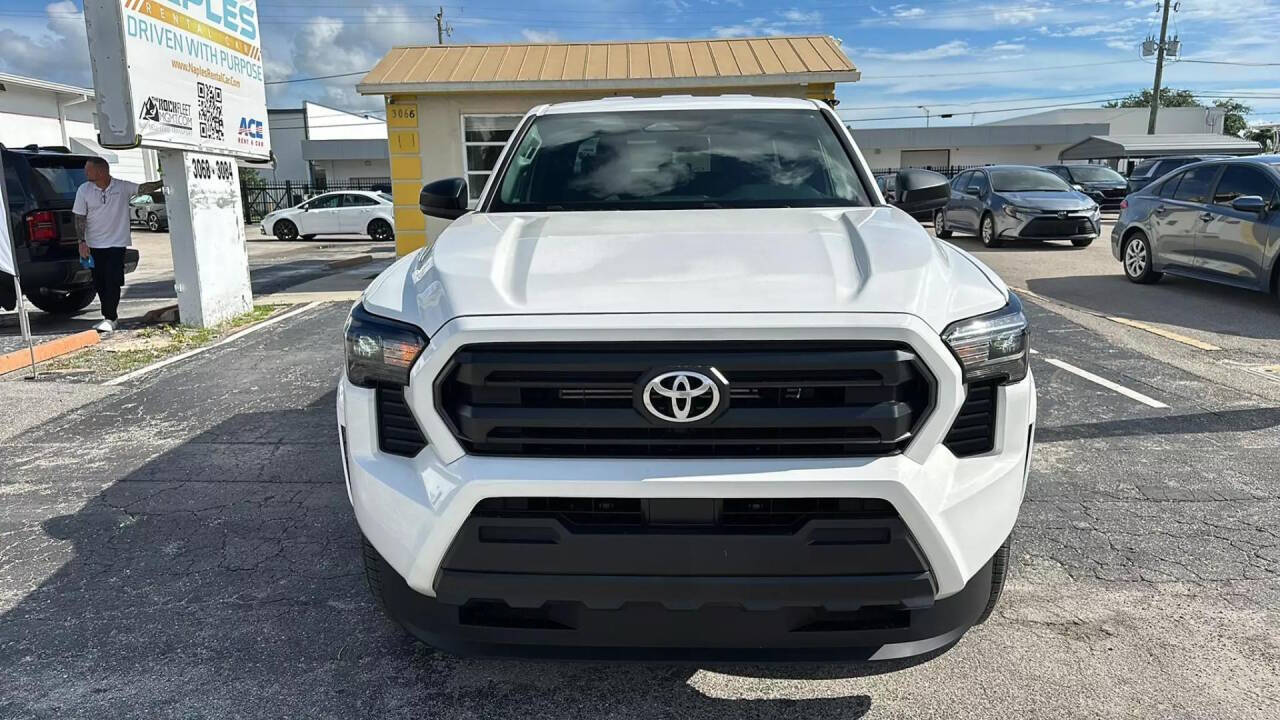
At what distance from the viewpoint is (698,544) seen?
2.09m

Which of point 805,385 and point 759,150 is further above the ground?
point 759,150

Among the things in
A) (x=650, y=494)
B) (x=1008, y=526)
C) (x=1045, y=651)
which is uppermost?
(x=650, y=494)

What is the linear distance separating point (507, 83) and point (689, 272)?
1023 cm

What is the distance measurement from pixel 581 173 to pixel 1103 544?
269 cm

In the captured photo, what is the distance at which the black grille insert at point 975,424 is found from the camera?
2209 millimetres

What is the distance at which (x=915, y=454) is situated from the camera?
7.02ft

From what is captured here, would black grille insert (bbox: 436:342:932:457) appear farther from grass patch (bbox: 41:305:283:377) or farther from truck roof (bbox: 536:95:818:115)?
grass patch (bbox: 41:305:283:377)

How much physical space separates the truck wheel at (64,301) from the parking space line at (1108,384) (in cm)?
988

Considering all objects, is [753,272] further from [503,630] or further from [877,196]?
[877,196]

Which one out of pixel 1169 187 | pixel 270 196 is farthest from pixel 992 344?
pixel 270 196

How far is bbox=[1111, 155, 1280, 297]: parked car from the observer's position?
902 cm

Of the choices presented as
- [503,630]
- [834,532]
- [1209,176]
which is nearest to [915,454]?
[834,532]

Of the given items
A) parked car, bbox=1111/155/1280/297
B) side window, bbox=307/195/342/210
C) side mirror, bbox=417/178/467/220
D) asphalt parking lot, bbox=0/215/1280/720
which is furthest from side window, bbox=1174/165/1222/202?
side window, bbox=307/195/342/210

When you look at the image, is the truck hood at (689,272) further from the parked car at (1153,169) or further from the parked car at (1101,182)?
the parked car at (1101,182)
